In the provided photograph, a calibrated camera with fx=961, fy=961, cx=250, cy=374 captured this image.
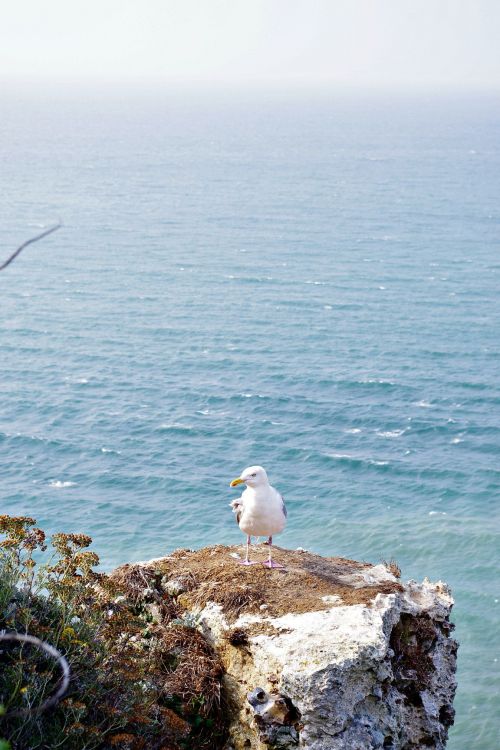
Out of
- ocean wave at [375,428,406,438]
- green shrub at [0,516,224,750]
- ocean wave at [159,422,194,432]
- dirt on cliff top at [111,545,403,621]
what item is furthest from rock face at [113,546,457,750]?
ocean wave at [159,422,194,432]

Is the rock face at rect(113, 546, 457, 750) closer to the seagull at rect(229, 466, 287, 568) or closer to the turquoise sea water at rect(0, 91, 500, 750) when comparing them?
the seagull at rect(229, 466, 287, 568)

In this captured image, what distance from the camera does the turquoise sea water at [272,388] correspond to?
57469 mm

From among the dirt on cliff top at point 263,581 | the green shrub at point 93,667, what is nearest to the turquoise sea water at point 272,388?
the dirt on cliff top at point 263,581

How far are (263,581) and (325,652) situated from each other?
315 centimetres

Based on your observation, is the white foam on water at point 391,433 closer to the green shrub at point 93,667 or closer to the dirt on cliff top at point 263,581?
the dirt on cliff top at point 263,581

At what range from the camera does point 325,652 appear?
678 inches

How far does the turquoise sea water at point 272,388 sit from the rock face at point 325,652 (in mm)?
22756

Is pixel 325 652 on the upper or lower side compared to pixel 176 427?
upper

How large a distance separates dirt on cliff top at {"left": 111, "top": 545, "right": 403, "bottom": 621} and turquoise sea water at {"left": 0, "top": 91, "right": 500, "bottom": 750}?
2197 cm

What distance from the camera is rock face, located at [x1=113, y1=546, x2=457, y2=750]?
A: 669 inches

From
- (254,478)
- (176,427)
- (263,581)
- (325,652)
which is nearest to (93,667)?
(325,652)

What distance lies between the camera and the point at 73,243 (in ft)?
416

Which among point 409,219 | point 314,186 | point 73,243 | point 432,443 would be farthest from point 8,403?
point 314,186

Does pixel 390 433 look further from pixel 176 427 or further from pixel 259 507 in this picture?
pixel 259 507
